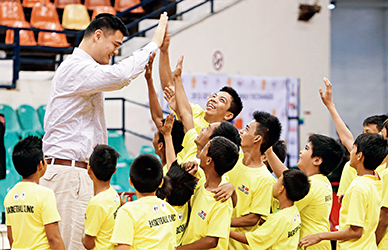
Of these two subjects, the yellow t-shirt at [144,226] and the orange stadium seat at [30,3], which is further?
the orange stadium seat at [30,3]

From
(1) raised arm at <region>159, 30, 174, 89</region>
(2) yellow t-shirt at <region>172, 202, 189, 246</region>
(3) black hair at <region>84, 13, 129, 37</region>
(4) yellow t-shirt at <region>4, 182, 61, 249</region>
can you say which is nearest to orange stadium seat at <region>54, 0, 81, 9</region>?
(1) raised arm at <region>159, 30, 174, 89</region>

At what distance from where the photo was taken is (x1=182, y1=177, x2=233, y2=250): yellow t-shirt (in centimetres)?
248

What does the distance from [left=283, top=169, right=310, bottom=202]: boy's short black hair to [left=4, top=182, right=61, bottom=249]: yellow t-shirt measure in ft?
4.50

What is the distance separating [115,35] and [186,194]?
1038 mm

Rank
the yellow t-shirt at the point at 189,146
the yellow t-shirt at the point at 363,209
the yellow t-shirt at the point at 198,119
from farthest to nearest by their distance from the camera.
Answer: the yellow t-shirt at the point at 198,119
the yellow t-shirt at the point at 189,146
the yellow t-shirt at the point at 363,209

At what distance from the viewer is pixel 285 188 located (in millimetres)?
2848

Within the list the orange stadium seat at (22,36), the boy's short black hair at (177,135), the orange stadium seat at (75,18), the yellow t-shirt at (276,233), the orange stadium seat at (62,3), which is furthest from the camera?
the orange stadium seat at (62,3)

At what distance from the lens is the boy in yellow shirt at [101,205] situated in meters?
2.49

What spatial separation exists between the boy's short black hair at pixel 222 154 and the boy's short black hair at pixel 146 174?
0.39m

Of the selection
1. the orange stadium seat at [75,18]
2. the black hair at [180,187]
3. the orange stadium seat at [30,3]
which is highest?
the orange stadium seat at [30,3]

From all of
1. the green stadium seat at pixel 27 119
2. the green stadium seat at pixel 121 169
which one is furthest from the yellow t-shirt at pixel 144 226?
the green stadium seat at pixel 27 119

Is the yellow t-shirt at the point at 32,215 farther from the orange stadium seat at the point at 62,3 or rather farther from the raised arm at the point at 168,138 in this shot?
the orange stadium seat at the point at 62,3

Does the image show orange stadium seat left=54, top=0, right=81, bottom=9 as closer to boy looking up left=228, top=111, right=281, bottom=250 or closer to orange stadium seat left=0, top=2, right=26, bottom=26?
orange stadium seat left=0, top=2, right=26, bottom=26

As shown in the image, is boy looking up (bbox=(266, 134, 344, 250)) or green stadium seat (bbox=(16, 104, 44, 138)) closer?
boy looking up (bbox=(266, 134, 344, 250))
